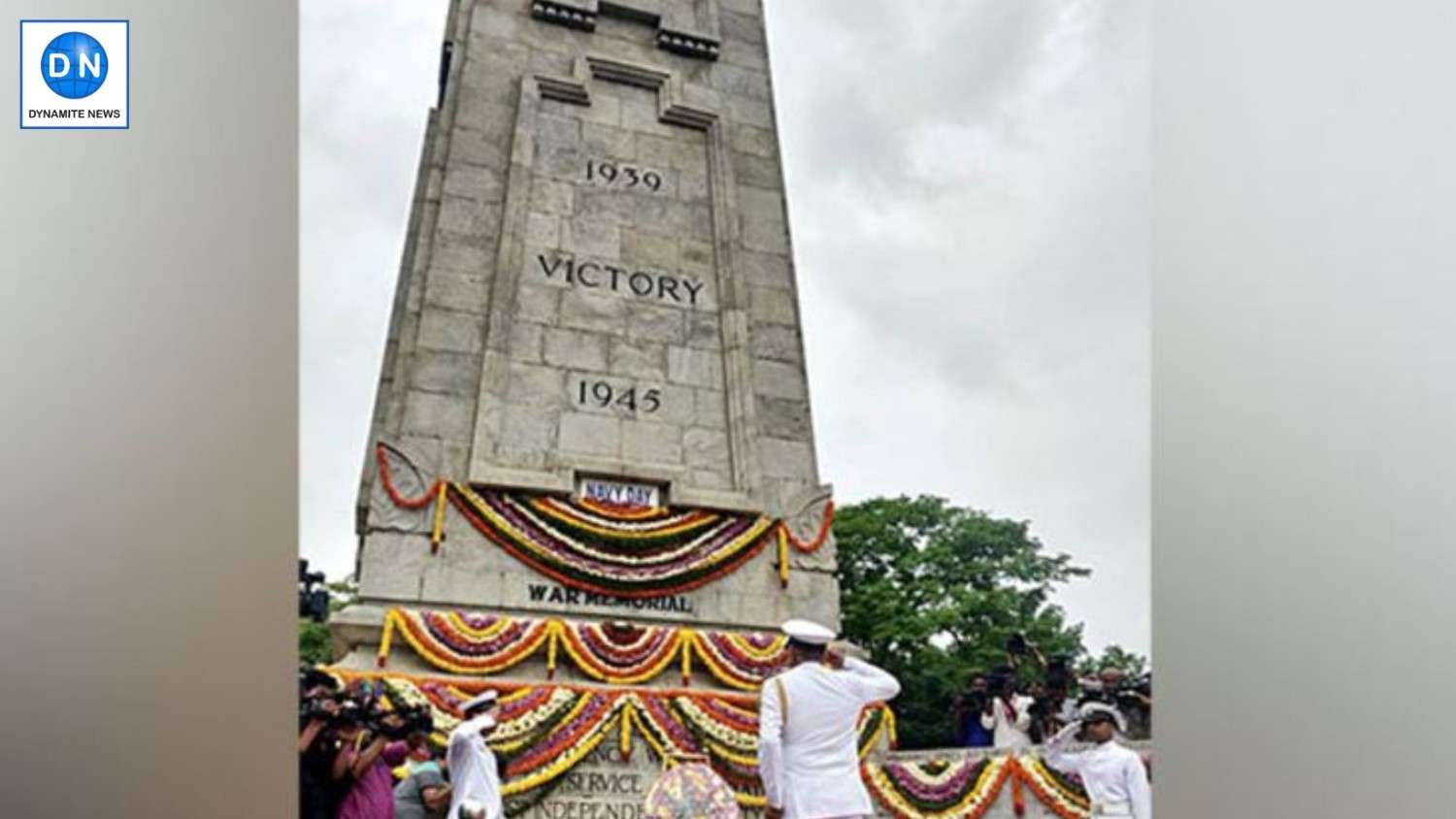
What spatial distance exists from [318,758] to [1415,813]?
467 cm

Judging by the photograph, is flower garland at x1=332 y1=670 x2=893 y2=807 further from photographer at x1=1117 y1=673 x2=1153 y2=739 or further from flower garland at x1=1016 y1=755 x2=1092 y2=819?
photographer at x1=1117 y1=673 x2=1153 y2=739

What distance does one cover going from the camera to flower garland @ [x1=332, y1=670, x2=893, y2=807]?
8477 millimetres

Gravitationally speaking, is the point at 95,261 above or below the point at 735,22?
below

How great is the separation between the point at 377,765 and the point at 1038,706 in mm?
5391

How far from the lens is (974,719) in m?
10.3

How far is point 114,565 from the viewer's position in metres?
3.30

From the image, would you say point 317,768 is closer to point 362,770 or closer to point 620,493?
point 362,770

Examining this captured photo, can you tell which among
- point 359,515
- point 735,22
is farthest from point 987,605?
point 359,515

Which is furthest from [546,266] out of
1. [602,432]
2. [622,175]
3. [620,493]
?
[620,493]

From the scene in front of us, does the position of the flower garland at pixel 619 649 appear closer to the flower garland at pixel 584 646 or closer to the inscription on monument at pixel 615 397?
the flower garland at pixel 584 646

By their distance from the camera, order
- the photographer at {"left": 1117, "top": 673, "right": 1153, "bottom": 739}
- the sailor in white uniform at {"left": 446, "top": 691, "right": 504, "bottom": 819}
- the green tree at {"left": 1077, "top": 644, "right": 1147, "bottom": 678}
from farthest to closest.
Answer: the green tree at {"left": 1077, "top": 644, "right": 1147, "bottom": 678}
the photographer at {"left": 1117, "top": 673, "right": 1153, "bottom": 739}
the sailor in white uniform at {"left": 446, "top": 691, "right": 504, "bottom": 819}

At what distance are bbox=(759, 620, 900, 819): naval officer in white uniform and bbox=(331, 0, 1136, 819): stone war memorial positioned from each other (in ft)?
10.5

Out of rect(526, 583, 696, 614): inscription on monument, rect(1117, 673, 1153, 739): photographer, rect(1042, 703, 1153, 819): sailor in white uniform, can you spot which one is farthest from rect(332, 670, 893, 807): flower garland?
rect(1042, 703, 1153, 819): sailor in white uniform

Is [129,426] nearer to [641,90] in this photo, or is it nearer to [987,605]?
[641,90]
